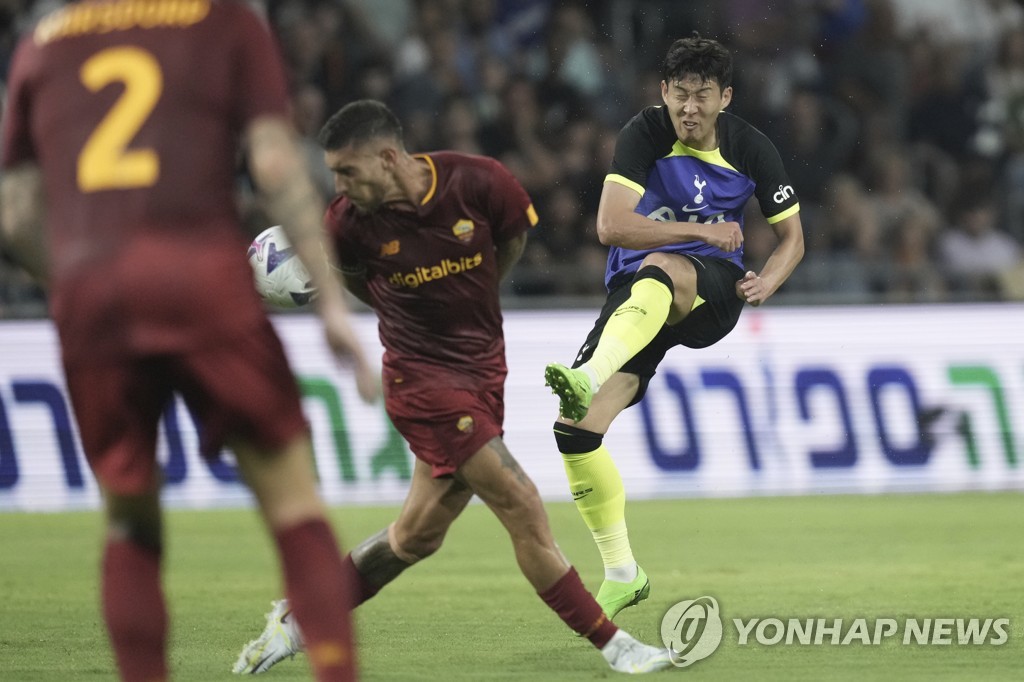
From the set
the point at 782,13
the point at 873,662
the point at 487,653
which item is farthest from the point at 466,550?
the point at 782,13

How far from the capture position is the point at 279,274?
18.9 feet

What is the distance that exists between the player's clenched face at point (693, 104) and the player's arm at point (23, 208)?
11.1 ft

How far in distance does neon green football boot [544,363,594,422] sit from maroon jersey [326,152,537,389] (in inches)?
10.1

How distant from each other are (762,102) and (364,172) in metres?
9.75

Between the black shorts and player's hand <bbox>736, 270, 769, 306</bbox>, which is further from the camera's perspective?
the black shorts

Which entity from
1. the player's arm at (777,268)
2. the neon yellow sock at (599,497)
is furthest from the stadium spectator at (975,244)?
the neon yellow sock at (599,497)

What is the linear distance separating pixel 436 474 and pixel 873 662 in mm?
1734

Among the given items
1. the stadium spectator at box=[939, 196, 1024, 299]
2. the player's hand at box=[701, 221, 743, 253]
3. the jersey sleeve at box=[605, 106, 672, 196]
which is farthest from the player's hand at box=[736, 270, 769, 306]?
the stadium spectator at box=[939, 196, 1024, 299]

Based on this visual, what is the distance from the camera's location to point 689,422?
1186 centimetres

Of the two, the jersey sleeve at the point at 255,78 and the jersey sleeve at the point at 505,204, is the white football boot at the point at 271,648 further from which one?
the jersey sleeve at the point at 255,78

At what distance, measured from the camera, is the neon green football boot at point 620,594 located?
250 inches

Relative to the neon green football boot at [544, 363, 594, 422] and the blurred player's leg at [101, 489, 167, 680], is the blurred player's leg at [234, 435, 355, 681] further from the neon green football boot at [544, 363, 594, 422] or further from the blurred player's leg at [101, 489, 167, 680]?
the neon green football boot at [544, 363, 594, 422]

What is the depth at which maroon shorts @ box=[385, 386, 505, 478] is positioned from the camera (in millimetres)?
5602

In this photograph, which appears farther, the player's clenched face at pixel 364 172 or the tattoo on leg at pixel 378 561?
the tattoo on leg at pixel 378 561
